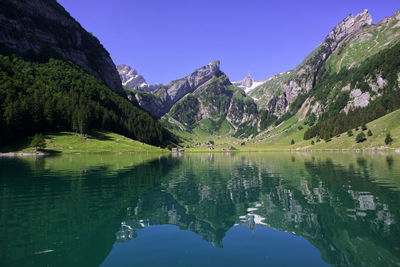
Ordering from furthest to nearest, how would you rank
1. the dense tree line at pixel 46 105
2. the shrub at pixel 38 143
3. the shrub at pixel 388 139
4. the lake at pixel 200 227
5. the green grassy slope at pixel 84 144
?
the shrub at pixel 388 139 → the dense tree line at pixel 46 105 → the green grassy slope at pixel 84 144 → the shrub at pixel 38 143 → the lake at pixel 200 227

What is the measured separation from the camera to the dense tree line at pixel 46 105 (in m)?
119

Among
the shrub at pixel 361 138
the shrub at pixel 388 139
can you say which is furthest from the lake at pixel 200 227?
the shrub at pixel 361 138

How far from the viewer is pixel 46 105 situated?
454ft

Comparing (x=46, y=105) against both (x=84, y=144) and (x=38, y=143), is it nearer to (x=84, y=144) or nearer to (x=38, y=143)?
(x=84, y=144)

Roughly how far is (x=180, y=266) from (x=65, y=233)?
958 centimetres

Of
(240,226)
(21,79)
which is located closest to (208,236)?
(240,226)

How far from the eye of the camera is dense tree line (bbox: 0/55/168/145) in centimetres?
11875

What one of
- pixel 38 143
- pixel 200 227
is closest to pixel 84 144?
pixel 38 143

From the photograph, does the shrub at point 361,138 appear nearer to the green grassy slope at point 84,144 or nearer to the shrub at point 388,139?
the shrub at point 388,139

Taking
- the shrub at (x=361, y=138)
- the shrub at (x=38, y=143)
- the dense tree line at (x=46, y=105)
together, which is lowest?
the shrub at (x=38, y=143)

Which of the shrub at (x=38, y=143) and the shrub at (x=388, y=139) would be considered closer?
the shrub at (x=38, y=143)

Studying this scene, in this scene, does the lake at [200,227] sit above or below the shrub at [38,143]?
below

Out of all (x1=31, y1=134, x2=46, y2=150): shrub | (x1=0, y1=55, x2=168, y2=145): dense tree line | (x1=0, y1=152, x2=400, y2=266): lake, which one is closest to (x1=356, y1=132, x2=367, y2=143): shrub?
(x1=0, y1=55, x2=168, y2=145): dense tree line

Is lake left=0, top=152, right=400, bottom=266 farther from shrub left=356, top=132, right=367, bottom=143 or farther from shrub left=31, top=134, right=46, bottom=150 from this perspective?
shrub left=356, top=132, right=367, bottom=143
